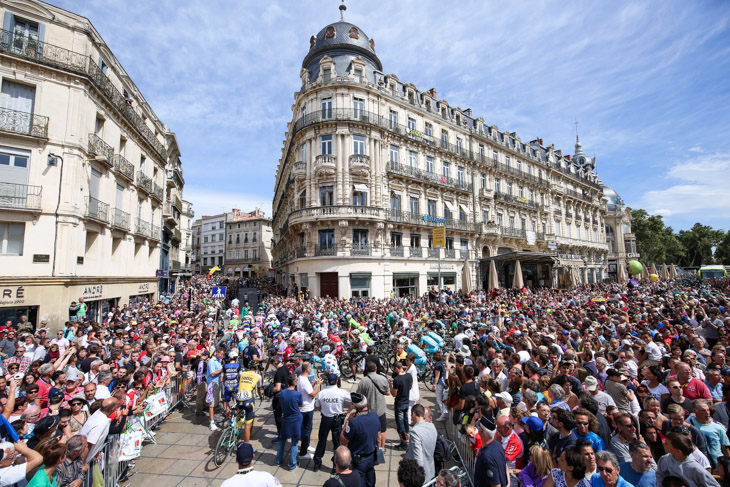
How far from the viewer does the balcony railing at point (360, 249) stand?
84.3 feet

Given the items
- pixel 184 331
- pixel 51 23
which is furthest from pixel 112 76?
pixel 184 331

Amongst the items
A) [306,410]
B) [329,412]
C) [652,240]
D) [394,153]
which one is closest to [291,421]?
[306,410]

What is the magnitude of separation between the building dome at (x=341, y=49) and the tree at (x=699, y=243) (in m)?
79.8

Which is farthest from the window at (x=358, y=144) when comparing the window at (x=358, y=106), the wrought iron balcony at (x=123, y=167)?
the wrought iron balcony at (x=123, y=167)

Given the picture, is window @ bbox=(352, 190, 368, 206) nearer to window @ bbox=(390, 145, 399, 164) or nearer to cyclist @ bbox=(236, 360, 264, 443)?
window @ bbox=(390, 145, 399, 164)

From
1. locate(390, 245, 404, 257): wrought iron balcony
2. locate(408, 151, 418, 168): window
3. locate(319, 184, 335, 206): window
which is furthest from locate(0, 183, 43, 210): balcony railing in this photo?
locate(408, 151, 418, 168): window

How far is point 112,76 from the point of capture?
19.6 metres

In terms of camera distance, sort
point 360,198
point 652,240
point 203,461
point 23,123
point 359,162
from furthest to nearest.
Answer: point 652,240, point 360,198, point 359,162, point 23,123, point 203,461

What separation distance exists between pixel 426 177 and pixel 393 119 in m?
5.79

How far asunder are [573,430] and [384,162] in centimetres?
2545

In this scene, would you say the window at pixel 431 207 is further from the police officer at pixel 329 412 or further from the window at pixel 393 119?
the police officer at pixel 329 412

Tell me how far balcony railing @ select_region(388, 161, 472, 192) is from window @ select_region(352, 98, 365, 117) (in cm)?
467

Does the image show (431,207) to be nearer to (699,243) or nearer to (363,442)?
(363,442)

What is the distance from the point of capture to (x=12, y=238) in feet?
47.7
